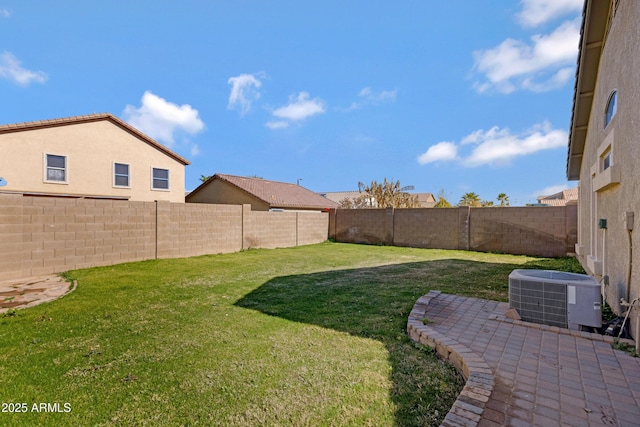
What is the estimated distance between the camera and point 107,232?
9.02m

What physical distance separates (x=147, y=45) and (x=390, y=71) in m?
10.6

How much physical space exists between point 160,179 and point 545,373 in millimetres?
19130

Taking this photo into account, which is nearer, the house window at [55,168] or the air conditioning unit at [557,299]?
the air conditioning unit at [557,299]

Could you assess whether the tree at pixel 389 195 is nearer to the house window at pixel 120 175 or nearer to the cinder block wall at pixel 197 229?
the cinder block wall at pixel 197 229

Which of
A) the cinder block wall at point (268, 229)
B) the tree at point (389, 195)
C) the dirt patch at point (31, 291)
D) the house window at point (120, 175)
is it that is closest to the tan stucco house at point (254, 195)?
the tree at point (389, 195)

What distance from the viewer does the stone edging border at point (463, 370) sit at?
2141 mm

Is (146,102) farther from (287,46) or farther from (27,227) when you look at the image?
(27,227)

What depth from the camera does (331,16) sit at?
35.7 feet

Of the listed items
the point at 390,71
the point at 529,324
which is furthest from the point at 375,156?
the point at 529,324

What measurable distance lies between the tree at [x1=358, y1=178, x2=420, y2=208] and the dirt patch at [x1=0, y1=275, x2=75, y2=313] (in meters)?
20.8

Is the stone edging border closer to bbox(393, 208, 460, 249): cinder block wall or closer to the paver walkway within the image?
the paver walkway

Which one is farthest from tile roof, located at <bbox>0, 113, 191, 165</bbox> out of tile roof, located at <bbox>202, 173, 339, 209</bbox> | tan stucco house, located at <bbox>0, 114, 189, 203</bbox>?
tile roof, located at <bbox>202, 173, 339, 209</bbox>

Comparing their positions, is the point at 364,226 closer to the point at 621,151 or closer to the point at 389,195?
the point at 389,195

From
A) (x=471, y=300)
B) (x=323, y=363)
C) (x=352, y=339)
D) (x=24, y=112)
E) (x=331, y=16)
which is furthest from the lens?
(x=24, y=112)
